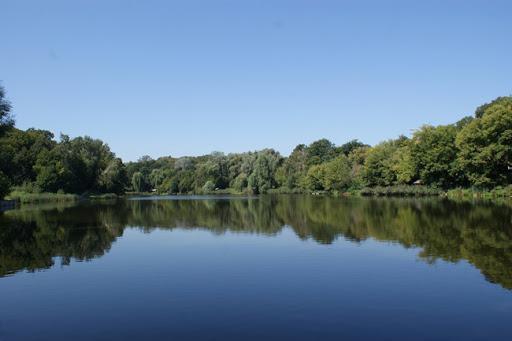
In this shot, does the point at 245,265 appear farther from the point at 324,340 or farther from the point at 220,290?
the point at 324,340

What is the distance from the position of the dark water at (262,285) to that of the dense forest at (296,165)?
121ft

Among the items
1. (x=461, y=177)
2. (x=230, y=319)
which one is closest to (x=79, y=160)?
(x=461, y=177)

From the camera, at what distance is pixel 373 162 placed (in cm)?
9238

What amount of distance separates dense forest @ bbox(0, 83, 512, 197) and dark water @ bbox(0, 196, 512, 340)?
36.9 m

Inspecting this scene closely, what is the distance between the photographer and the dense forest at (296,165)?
62969 mm

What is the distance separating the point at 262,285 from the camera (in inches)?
605

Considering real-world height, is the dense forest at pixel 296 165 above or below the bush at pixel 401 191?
above

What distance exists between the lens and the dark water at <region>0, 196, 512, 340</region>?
10930 mm

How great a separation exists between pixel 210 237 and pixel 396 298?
16.9m

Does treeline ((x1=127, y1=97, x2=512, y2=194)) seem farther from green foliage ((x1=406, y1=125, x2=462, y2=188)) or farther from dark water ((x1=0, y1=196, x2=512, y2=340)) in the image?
dark water ((x1=0, y1=196, x2=512, y2=340))

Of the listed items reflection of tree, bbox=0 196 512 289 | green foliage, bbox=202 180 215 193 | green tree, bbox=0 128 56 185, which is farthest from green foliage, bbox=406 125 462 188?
green tree, bbox=0 128 56 185

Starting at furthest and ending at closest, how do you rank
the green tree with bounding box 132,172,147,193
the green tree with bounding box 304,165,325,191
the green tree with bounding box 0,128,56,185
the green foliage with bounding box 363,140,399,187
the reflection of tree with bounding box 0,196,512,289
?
the green tree with bounding box 132,172,147,193 < the green tree with bounding box 304,165,325,191 < the green foliage with bounding box 363,140,399,187 < the green tree with bounding box 0,128,56,185 < the reflection of tree with bounding box 0,196,512,289

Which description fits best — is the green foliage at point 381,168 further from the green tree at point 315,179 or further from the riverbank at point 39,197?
the riverbank at point 39,197

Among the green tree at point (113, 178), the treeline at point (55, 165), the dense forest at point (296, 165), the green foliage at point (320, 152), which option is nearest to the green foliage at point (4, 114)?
the dense forest at point (296, 165)
